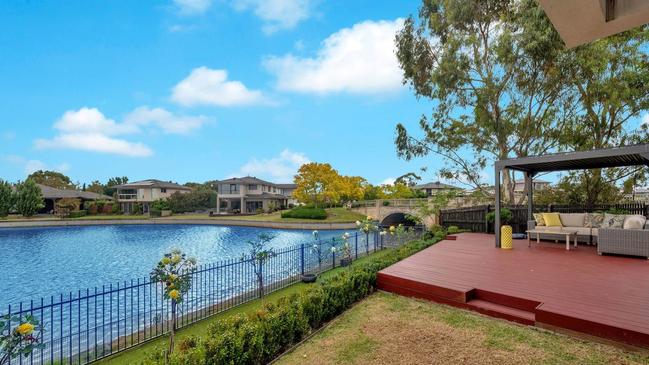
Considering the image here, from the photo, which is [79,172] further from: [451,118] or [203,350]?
[203,350]

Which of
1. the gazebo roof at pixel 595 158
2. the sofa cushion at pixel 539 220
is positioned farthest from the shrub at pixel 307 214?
the gazebo roof at pixel 595 158

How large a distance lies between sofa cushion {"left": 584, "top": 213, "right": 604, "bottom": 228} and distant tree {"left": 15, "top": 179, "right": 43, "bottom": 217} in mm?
51162

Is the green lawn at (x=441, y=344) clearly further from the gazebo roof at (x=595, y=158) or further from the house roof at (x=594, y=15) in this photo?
the gazebo roof at (x=595, y=158)

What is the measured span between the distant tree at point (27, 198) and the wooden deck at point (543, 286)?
47581 millimetres

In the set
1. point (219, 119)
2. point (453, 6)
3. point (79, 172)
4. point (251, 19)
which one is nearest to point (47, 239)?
point (219, 119)

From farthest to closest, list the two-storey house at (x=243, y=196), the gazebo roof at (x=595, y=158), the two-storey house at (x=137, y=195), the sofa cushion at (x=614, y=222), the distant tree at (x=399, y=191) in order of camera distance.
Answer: the two-storey house at (x=137, y=195), the two-storey house at (x=243, y=196), the distant tree at (x=399, y=191), the sofa cushion at (x=614, y=222), the gazebo roof at (x=595, y=158)

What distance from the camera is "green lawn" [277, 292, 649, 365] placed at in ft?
10.6

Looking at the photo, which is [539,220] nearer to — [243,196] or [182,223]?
[182,223]

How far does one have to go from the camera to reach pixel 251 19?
14773mm

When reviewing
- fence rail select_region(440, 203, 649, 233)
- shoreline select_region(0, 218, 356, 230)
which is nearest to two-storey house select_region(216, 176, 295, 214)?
shoreline select_region(0, 218, 356, 230)

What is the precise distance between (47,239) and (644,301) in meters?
32.3

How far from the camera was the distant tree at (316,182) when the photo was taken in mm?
37312

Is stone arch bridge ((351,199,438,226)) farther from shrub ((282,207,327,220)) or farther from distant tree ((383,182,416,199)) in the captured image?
distant tree ((383,182,416,199))

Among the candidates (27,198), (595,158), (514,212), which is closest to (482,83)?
(514,212)
